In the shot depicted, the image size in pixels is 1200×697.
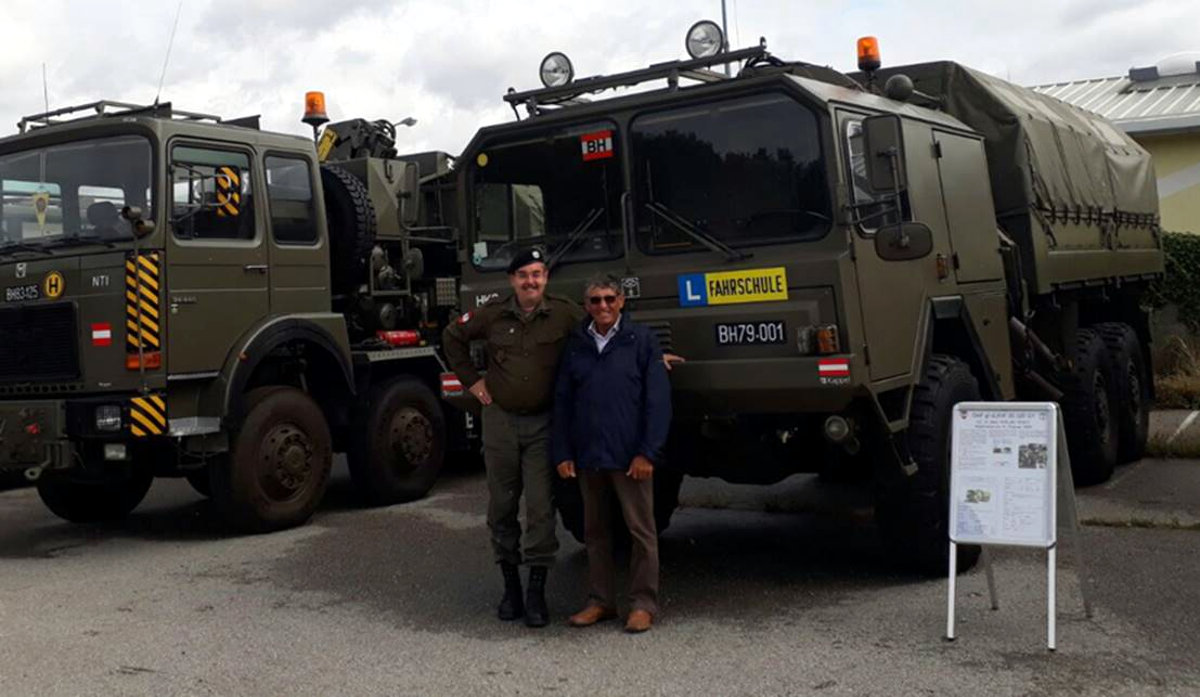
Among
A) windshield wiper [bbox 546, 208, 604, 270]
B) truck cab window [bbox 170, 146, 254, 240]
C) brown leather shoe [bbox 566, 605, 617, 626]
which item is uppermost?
truck cab window [bbox 170, 146, 254, 240]

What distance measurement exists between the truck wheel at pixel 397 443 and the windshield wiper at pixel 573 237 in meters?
3.68

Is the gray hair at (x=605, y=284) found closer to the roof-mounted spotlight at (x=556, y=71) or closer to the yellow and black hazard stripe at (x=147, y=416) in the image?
the roof-mounted spotlight at (x=556, y=71)

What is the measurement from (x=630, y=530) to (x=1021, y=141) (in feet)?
15.0

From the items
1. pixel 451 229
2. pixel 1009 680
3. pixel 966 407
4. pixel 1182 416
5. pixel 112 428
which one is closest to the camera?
pixel 1009 680

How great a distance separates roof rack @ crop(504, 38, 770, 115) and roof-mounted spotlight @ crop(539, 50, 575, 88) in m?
0.08

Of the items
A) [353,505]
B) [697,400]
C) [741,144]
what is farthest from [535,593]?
[353,505]

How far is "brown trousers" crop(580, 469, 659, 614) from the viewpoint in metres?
6.04

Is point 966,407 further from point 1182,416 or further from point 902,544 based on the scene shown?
point 1182,416

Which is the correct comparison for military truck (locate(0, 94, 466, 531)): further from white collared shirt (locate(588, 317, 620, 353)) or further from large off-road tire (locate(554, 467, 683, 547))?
white collared shirt (locate(588, 317, 620, 353))

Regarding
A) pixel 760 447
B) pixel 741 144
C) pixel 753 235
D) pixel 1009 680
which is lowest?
pixel 1009 680

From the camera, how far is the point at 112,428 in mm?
8086

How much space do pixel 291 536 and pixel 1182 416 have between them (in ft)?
30.8

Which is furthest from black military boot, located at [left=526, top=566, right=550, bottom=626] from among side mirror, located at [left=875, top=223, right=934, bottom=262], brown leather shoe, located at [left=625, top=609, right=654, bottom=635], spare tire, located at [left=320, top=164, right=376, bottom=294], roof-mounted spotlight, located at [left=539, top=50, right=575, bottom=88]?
spare tire, located at [left=320, top=164, right=376, bottom=294]

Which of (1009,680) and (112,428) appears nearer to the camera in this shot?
(1009,680)
